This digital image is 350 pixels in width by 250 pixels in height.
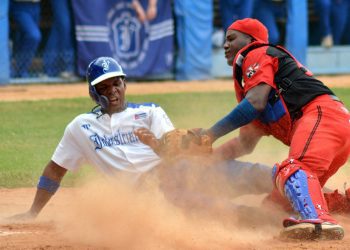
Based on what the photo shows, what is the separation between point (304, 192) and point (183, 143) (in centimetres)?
104

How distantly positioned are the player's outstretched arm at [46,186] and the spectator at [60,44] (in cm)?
967

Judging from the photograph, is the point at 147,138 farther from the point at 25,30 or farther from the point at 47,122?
the point at 25,30

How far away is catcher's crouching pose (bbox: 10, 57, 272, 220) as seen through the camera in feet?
21.5

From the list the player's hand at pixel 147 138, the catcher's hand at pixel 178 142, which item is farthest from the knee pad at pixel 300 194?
the player's hand at pixel 147 138

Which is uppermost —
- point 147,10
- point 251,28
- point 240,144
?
point 251,28

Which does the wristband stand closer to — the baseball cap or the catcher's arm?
the baseball cap

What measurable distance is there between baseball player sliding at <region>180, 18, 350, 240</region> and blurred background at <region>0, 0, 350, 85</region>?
9916 millimetres

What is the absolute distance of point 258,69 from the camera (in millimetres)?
6117

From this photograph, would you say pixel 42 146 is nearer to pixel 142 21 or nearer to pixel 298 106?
pixel 298 106

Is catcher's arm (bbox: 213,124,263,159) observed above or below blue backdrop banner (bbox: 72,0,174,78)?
above

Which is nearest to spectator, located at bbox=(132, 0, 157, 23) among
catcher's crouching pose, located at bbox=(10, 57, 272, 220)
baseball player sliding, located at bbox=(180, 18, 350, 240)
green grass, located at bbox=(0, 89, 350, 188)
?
green grass, located at bbox=(0, 89, 350, 188)

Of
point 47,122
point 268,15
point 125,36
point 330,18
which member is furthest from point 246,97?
point 330,18

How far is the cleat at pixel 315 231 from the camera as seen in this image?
5.56 m

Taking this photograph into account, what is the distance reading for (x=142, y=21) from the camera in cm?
1705
